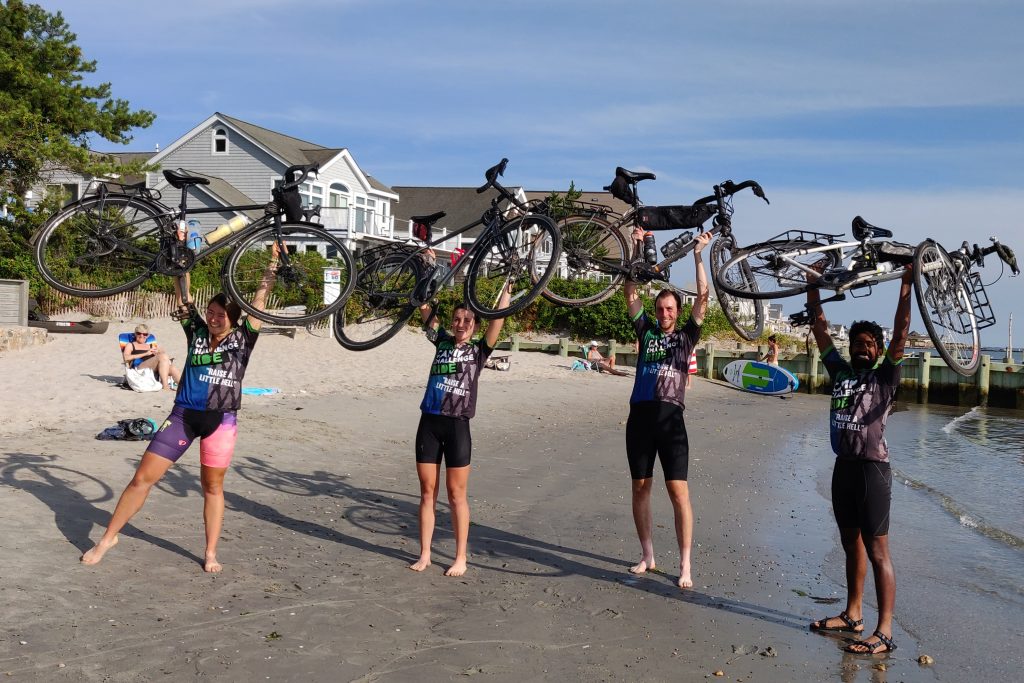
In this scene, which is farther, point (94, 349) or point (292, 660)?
point (94, 349)

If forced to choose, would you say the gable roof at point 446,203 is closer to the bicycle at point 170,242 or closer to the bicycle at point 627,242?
the bicycle at point 627,242

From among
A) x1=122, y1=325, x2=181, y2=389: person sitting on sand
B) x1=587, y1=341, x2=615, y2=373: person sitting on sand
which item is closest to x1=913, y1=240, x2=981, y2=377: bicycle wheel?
x1=122, y1=325, x2=181, y2=389: person sitting on sand

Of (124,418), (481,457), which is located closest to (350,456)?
(481,457)

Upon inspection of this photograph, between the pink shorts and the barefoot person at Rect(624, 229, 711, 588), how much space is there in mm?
3269

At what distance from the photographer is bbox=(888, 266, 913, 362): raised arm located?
6.54 m

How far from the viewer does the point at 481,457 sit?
1362 centimetres

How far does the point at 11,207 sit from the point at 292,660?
923 inches

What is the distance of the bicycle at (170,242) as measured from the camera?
689cm

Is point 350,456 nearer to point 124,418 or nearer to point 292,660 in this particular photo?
point 124,418


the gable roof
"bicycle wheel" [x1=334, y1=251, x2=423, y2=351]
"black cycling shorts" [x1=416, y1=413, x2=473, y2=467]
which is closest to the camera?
"black cycling shorts" [x1=416, y1=413, x2=473, y2=467]

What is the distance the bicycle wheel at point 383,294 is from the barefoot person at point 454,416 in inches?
10.9

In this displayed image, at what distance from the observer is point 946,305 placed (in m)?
7.27

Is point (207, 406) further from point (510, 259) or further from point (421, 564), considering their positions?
point (510, 259)

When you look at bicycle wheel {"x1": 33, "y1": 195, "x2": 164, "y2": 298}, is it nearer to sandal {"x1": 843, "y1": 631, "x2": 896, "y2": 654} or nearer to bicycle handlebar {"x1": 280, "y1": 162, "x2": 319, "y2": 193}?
bicycle handlebar {"x1": 280, "y1": 162, "x2": 319, "y2": 193}
